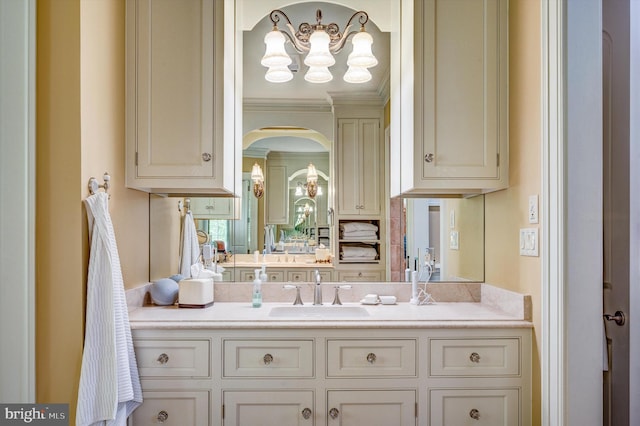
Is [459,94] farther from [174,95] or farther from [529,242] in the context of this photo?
[174,95]

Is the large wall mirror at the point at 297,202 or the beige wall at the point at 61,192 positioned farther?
the large wall mirror at the point at 297,202

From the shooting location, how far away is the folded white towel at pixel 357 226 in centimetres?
240

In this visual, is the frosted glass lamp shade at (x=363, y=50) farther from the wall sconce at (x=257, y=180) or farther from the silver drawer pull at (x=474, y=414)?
the silver drawer pull at (x=474, y=414)

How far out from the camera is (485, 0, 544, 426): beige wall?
1764 mm

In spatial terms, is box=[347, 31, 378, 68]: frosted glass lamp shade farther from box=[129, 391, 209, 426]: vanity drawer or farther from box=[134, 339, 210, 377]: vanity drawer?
box=[129, 391, 209, 426]: vanity drawer

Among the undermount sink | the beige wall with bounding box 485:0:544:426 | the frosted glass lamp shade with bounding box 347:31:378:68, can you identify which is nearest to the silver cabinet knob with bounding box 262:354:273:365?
the undermount sink

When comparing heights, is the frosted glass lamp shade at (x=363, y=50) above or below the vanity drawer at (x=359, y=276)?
above

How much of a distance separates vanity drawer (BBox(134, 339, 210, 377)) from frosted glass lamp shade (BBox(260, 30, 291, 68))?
138 cm

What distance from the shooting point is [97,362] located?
62.5 inches

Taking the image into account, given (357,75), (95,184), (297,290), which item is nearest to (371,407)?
(297,290)

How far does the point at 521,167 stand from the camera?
191 centimetres

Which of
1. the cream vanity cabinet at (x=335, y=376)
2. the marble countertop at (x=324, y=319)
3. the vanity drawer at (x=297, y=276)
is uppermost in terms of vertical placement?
the vanity drawer at (x=297, y=276)

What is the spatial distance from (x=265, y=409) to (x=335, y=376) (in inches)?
12.5

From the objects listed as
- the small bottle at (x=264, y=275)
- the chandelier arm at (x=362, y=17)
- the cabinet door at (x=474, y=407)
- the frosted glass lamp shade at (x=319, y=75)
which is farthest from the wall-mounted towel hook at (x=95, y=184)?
the cabinet door at (x=474, y=407)
